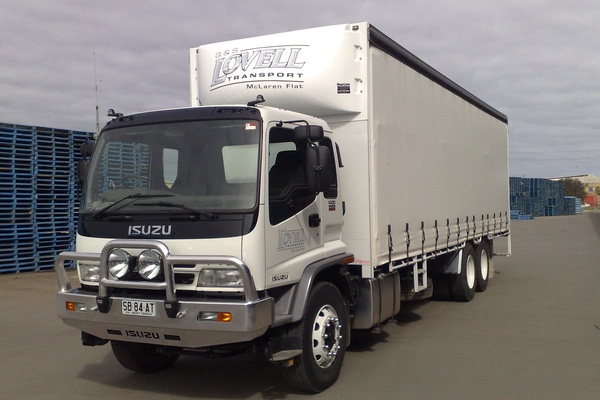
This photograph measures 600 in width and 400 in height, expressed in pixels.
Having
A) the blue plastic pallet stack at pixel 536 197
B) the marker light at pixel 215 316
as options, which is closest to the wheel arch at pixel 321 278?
the marker light at pixel 215 316

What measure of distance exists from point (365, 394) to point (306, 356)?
74 cm

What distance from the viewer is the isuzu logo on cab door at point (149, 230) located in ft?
16.1

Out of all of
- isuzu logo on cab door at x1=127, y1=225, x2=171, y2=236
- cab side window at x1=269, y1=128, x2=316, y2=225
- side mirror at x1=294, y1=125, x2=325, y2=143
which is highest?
side mirror at x1=294, y1=125, x2=325, y2=143

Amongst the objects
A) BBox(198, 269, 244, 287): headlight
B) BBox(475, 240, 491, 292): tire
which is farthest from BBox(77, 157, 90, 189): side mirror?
BBox(475, 240, 491, 292): tire

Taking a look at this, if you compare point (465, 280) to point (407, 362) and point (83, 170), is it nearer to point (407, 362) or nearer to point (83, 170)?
point (407, 362)

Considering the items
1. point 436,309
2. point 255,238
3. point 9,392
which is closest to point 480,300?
point 436,309

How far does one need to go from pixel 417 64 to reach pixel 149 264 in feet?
16.2

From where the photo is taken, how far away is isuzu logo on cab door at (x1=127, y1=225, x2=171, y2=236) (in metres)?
4.92

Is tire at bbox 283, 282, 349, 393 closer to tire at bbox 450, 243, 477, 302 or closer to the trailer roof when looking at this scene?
the trailer roof

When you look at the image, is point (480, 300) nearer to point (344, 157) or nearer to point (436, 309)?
point (436, 309)

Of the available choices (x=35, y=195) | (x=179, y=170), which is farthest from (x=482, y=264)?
(x=35, y=195)

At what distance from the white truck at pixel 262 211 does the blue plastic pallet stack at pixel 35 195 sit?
25.9 ft

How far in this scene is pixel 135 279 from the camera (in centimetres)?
495

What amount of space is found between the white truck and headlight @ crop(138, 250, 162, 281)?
1 cm
